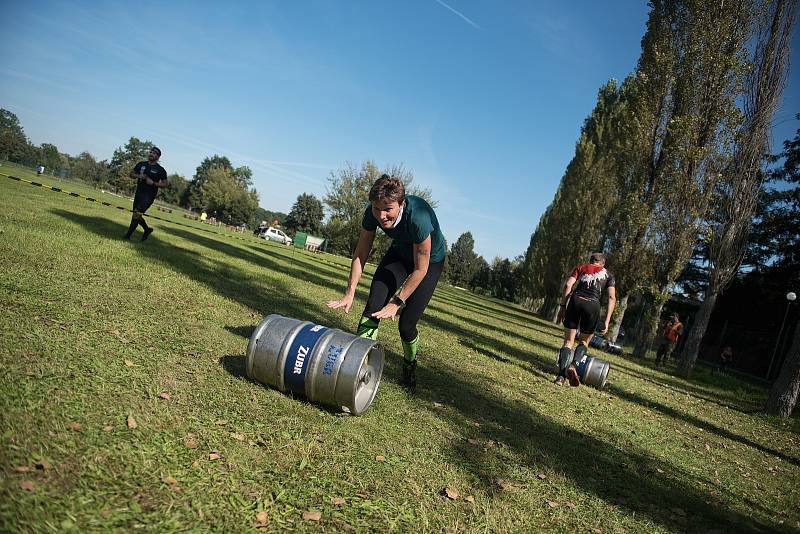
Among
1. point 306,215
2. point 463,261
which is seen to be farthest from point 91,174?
point 463,261

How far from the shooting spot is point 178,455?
2.79 metres

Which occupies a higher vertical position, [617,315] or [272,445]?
[617,315]

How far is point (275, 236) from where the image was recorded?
56.5 meters

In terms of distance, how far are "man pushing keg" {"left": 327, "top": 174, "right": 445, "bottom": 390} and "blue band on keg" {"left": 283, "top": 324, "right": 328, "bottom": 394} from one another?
0.48 m

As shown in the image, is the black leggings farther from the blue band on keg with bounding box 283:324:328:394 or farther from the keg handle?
the blue band on keg with bounding box 283:324:328:394

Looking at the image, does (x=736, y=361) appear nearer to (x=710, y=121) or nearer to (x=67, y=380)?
(x=710, y=121)

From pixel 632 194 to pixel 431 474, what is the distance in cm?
1867

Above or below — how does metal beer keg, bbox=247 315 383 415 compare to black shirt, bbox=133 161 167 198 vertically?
below

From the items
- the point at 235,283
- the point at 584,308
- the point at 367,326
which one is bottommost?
the point at 235,283

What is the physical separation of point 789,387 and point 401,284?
390 inches

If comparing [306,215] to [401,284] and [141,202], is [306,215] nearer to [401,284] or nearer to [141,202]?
[141,202]

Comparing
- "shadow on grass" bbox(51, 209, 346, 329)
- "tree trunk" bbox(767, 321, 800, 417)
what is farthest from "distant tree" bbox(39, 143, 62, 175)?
"tree trunk" bbox(767, 321, 800, 417)

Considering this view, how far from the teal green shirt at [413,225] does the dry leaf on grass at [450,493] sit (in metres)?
2.13

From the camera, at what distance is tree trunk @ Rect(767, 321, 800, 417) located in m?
10.0
